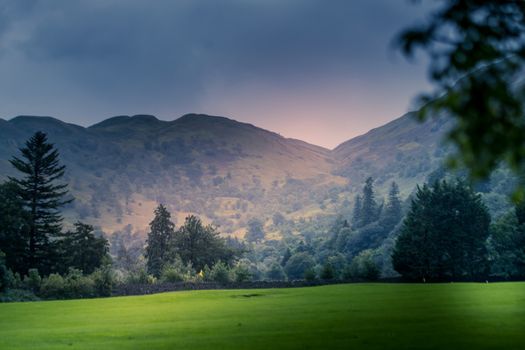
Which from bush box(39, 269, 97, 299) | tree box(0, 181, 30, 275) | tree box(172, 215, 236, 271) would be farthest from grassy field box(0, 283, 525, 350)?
tree box(172, 215, 236, 271)

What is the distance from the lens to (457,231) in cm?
7362

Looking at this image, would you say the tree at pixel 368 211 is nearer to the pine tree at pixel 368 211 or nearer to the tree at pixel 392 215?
the pine tree at pixel 368 211

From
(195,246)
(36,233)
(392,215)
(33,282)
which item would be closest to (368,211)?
(392,215)

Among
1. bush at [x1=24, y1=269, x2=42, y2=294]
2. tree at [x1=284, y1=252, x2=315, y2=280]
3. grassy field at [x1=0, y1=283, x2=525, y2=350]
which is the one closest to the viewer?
grassy field at [x1=0, y1=283, x2=525, y2=350]

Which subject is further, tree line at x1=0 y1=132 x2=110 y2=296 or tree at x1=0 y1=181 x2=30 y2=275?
tree line at x1=0 y1=132 x2=110 y2=296

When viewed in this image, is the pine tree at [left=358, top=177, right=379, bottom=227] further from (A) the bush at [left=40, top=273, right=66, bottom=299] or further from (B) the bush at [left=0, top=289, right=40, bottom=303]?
(B) the bush at [left=0, top=289, right=40, bottom=303]

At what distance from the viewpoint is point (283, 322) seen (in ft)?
86.2

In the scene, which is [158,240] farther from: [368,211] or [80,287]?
[368,211]

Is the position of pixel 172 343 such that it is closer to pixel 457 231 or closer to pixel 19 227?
pixel 19 227

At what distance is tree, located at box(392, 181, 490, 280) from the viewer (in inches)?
2579

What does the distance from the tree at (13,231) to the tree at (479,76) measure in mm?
59252

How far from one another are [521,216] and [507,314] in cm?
4643

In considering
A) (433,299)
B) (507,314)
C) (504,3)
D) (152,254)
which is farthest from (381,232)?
(504,3)

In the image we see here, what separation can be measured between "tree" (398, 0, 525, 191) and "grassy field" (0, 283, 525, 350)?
11.9m
